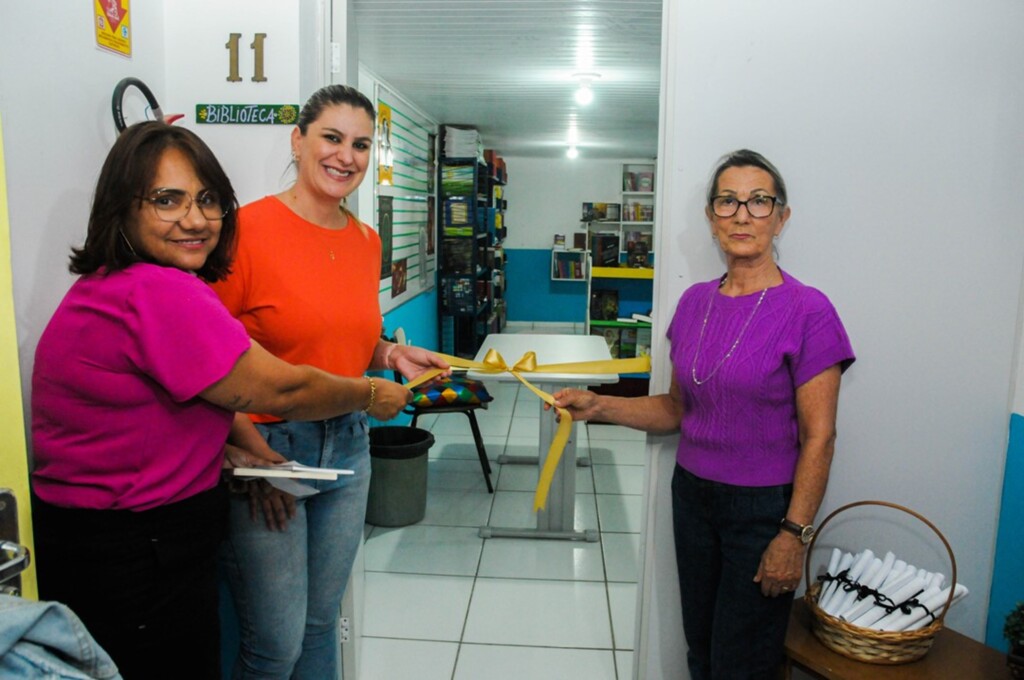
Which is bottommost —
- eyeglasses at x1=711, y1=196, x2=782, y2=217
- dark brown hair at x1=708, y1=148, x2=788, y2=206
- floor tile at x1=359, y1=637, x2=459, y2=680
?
floor tile at x1=359, y1=637, x2=459, y2=680

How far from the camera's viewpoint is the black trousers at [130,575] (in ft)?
4.57

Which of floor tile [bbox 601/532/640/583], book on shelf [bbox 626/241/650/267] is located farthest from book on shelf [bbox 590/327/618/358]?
floor tile [bbox 601/532/640/583]

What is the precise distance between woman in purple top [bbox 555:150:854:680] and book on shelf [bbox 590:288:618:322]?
4.32 meters

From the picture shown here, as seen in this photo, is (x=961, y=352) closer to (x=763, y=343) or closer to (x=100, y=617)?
(x=763, y=343)

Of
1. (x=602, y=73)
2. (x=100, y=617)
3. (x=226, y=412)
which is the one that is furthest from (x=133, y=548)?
(x=602, y=73)

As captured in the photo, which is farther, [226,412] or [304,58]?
[304,58]

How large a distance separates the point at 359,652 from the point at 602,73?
3658 millimetres

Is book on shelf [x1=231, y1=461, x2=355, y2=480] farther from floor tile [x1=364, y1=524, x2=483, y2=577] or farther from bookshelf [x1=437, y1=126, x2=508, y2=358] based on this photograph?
bookshelf [x1=437, y1=126, x2=508, y2=358]

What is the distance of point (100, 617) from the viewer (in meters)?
1.40

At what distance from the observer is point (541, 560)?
384 centimetres

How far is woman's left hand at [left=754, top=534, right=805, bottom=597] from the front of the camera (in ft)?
5.95

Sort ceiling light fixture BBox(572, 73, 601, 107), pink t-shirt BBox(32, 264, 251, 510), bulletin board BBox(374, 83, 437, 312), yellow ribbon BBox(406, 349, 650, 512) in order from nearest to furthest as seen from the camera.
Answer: pink t-shirt BBox(32, 264, 251, 510)
yellow ribbon BBox(406, 349, 650, 512)
ceiling light fixture BBox(572, 73, 601, 107)
bulletin board BBox(374, 83, 437, 312)

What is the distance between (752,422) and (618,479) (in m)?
3.19

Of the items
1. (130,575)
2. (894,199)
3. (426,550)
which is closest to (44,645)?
(130,575)
